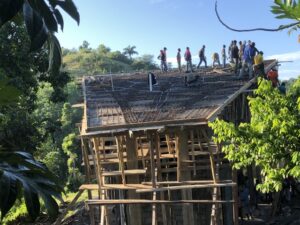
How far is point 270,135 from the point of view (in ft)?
25.7

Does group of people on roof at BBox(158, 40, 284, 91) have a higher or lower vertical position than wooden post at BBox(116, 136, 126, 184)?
higher

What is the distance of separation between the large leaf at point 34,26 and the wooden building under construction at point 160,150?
8541mm

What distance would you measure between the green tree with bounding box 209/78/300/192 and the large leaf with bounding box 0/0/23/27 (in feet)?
20.8

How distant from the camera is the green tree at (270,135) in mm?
7594

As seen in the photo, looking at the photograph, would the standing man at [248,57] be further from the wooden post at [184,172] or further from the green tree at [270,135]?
the green tree at [270,135]

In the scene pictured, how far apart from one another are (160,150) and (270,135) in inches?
252

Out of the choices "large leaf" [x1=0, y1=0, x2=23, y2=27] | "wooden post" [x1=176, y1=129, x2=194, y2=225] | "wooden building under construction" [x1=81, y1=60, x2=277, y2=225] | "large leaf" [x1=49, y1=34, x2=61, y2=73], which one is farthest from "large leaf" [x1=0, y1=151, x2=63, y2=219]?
Result: "wooden post" [x1=176, y1=129, x2=194, y2=225]

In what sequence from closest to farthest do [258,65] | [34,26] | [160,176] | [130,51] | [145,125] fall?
1. [34,26]
2. [145,125]
3. [160,176]
4. [258,65]
5. [130,51]

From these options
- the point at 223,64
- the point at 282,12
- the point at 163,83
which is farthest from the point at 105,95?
the point at 282,12

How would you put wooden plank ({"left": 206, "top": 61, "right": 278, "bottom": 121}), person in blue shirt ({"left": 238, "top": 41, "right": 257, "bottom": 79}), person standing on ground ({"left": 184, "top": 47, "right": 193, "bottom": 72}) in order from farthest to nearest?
1. person standing on ground ({"left": 184, "top": 47, "right": 193, "bottom": 72})
2. person in blue shirt ({"left": 238, "top": 41, "right": 257, "bottom": 79})
3. wooden plank ({"left": 206, "top": 61, "right": 278, "bottom": 121})

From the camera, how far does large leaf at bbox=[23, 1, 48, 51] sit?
1.62 metres

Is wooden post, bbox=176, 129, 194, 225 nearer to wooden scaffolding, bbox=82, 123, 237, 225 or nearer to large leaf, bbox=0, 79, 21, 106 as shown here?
wooden scaffolding, bbox=82, 123, 237, 225

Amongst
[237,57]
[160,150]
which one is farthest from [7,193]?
[237,57]

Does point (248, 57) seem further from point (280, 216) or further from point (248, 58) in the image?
point (280, 216)
